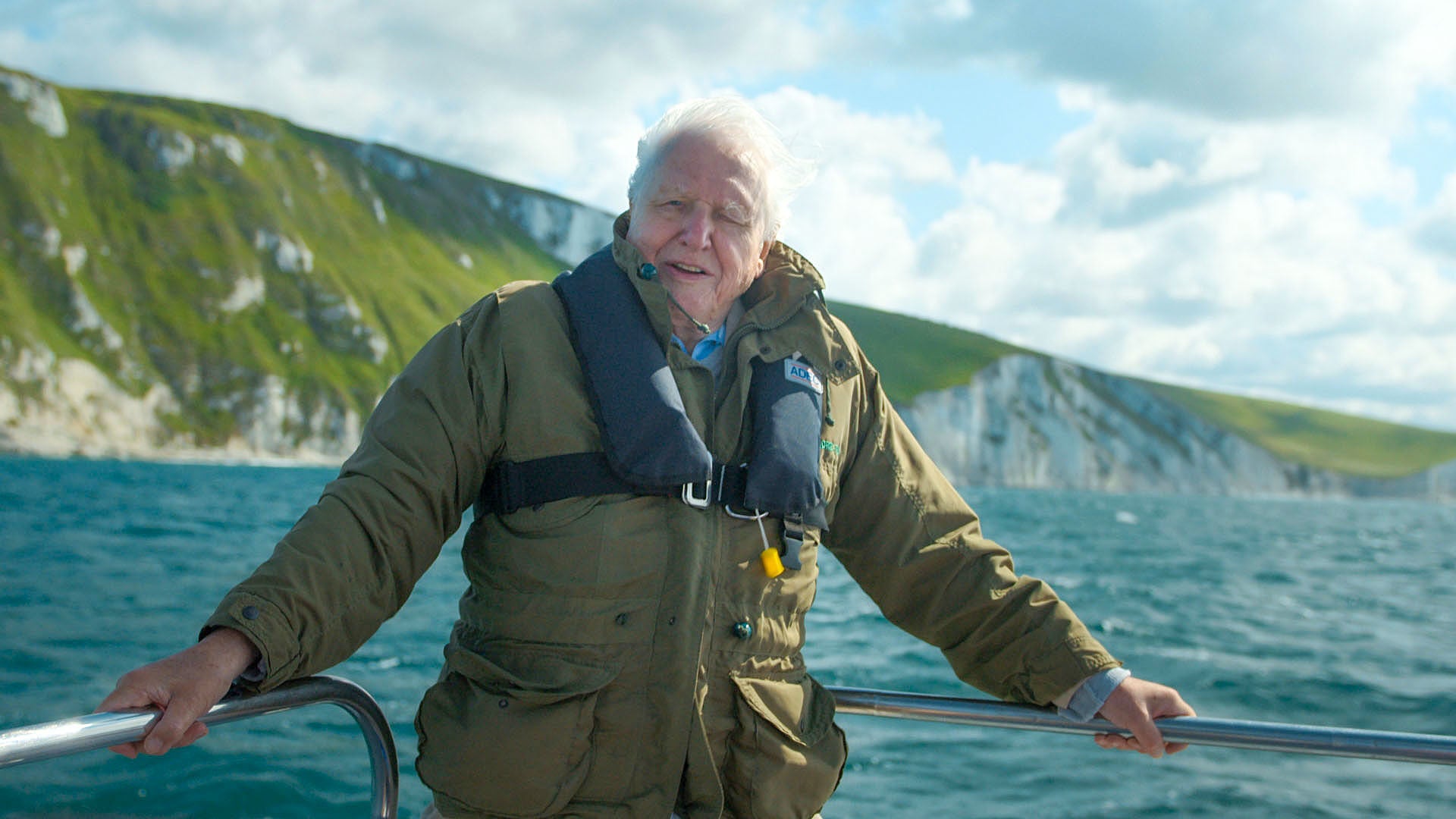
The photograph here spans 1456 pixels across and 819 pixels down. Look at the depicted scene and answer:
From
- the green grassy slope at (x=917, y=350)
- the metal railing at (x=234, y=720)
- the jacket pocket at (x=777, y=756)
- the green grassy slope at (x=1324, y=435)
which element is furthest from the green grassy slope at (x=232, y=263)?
the jacket pocket at (x=777, y=756)

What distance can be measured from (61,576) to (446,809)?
17.4 meters

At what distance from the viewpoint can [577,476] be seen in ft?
8.25

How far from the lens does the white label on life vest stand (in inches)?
111

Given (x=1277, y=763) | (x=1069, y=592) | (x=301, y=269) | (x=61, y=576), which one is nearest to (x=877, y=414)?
(x=1277, y=763)

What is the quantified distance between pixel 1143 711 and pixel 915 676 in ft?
33.5

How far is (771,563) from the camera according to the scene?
2.59 meters

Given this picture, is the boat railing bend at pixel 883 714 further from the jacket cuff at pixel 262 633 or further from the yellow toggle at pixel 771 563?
the yellow toggle at pixel 771 563

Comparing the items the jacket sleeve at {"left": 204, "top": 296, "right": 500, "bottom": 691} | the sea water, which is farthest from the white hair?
the sea water

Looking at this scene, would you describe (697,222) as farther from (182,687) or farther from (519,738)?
(182,687)

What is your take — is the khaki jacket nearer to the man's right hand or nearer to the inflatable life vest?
the inflatable life vest

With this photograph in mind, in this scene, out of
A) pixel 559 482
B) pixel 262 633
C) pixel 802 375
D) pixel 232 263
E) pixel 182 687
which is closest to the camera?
pixel 182 687

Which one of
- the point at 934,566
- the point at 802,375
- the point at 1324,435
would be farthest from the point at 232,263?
the point at 1324,435

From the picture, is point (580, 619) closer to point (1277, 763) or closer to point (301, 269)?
point (1277, 763)

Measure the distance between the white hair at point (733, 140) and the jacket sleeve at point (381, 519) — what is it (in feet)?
2.13
